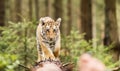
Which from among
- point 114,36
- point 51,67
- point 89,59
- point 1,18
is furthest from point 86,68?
point 1,18

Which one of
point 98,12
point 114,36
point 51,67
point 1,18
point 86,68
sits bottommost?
point 86,68

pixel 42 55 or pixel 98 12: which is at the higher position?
pixel 98 12

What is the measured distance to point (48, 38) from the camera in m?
5.26

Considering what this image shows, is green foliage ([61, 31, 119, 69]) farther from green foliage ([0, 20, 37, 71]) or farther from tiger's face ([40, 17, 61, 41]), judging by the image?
tiger's face ([40, 17, 61, 41])

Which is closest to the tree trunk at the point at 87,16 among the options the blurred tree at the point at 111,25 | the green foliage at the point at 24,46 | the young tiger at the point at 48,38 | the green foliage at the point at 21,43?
the blurred tree at the point at 111,25

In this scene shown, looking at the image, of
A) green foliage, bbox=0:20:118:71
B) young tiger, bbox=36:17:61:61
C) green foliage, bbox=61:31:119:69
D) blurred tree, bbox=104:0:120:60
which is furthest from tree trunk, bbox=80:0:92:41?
young tiger, bbox=36:17:61:61

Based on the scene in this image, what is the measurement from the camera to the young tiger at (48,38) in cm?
520

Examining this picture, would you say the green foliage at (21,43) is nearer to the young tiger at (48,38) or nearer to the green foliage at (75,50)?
the green foliage at (75,50)

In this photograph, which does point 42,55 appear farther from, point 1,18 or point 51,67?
point 1,18

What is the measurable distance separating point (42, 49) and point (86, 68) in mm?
3488

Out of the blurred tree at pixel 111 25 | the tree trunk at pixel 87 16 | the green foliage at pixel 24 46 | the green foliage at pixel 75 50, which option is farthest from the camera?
the tree trunk at pixel 87 16

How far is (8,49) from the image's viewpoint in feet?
24.1

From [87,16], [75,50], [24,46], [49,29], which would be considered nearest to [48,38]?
[49,29]

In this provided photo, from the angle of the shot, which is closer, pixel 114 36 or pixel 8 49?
pixel 8 49
